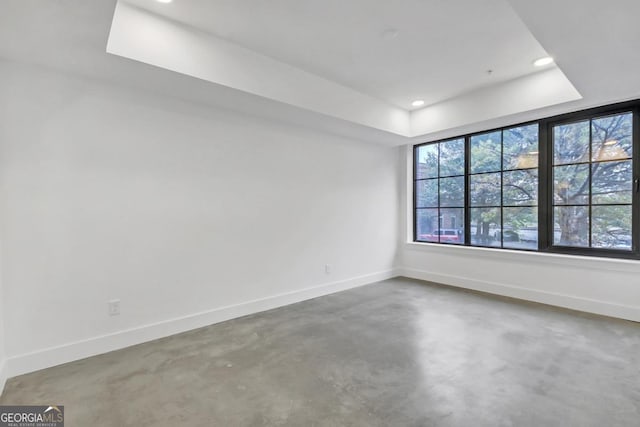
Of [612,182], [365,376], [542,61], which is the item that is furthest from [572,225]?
[365,376]

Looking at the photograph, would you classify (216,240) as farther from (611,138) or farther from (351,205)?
(611,138)

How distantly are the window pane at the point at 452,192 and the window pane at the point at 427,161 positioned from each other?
0.25m

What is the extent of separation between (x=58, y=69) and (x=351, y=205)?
363 cm

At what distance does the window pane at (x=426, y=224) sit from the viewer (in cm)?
534

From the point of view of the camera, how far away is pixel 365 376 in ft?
7.51

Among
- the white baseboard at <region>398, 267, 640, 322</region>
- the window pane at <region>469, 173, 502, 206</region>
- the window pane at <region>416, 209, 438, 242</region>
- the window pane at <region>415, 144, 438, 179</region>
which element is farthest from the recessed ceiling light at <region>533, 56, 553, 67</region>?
the white baseboard at <region>398, 267, 640, 322</region>

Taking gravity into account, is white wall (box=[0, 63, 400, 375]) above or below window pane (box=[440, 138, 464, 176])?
below

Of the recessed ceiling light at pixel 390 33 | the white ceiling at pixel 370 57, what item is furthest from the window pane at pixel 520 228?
the recessed ceiling light at pixel 390 33

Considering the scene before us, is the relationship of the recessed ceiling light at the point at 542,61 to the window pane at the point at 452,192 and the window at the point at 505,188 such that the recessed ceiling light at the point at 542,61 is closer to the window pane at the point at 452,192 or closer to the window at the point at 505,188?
the window at the point at 505,188

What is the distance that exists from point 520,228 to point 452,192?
1.11 metres

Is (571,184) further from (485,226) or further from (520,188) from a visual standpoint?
(485,226)

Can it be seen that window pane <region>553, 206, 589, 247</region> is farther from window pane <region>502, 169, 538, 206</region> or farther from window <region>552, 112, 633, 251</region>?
window pane <region>502, 169, 538, 206</region>

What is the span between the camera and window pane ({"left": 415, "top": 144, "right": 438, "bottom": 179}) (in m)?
5.30

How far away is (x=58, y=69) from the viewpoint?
2.51m
